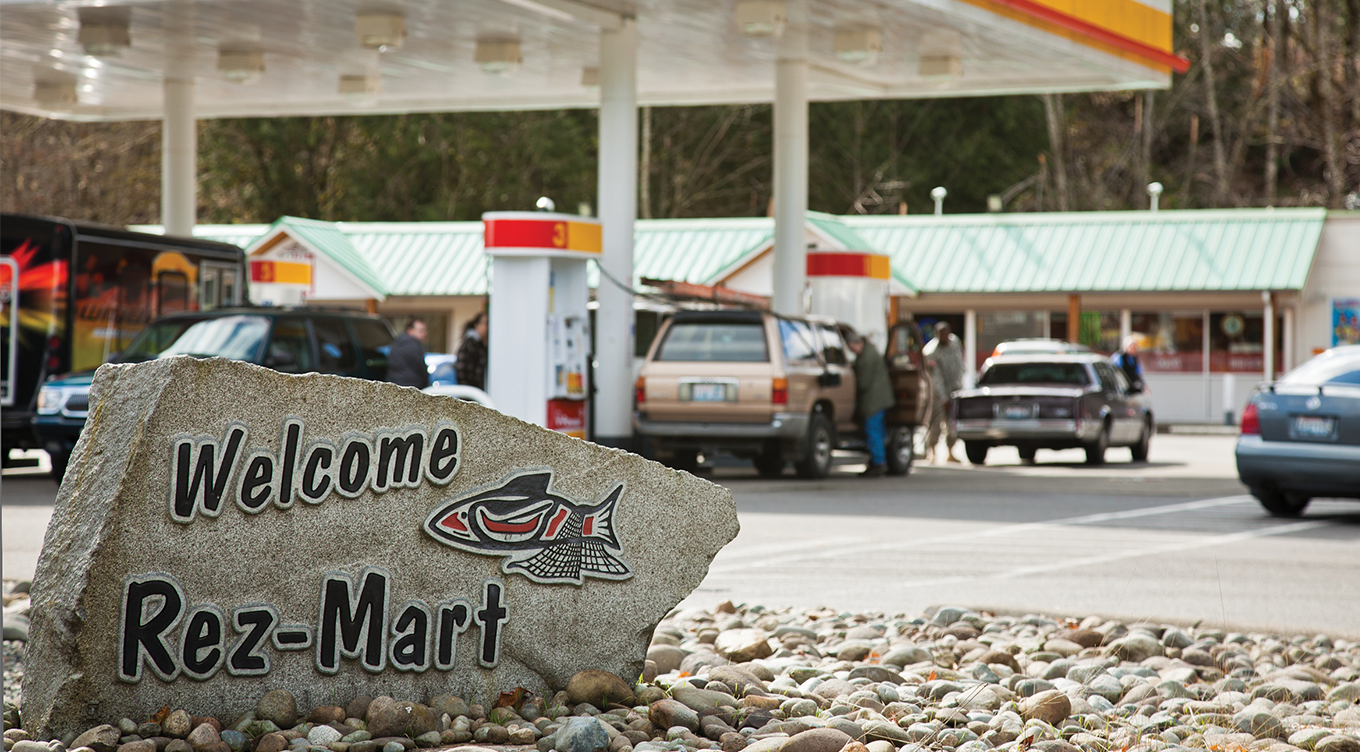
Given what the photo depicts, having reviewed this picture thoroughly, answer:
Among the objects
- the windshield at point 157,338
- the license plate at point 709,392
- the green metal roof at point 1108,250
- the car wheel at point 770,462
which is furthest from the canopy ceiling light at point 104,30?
the green metal roof at point 1108,250

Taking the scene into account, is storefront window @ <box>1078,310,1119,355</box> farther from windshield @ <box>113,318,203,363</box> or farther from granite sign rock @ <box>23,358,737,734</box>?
granite sign rock @ <box>23,358,737,734</box>

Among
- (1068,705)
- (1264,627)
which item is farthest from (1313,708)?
(1264,627)

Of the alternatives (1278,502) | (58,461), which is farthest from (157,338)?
(1278,502)

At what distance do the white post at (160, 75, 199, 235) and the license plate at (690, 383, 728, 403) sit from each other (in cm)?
1191

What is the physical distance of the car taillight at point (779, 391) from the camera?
56.8ft

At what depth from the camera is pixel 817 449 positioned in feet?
60.2

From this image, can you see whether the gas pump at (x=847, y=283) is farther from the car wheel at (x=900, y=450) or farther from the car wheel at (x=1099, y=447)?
the car wheel at (x=900, y=450)

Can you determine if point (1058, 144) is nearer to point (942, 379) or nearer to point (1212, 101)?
point (1212, 101)

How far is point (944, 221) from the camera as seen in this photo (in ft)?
123

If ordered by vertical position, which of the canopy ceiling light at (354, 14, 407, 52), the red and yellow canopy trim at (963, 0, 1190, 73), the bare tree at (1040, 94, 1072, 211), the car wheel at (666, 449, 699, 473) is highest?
the bare tree at (1040, 94, 1072, 211)

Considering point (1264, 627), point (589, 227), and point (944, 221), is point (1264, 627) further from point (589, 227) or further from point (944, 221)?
point (944, 221)

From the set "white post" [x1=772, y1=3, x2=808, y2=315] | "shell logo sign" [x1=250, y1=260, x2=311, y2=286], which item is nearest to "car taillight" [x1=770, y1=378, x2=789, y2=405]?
"white post" [x1=772, y1=3, x2=808, y2=315]

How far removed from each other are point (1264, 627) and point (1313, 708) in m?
1.81

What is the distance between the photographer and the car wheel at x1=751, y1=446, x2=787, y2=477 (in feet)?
60.4
